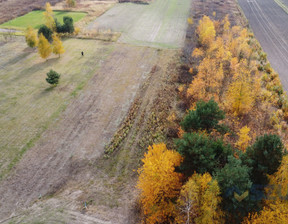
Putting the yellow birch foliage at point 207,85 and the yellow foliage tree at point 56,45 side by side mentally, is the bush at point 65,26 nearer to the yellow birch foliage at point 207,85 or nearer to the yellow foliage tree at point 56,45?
the yellow foliage tree at point 56,45

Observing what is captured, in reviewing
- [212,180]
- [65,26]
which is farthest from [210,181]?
[65,26]

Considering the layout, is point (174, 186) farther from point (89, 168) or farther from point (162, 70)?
point (162, 70)

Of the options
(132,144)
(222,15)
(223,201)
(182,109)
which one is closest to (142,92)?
(182,109)

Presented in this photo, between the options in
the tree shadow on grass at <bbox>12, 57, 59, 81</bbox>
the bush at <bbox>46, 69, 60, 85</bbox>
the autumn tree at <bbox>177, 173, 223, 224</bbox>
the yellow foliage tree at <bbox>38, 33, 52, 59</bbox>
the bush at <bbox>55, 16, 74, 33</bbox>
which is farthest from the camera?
the bush at <bbox>55, 16, 74, 33</bbox>

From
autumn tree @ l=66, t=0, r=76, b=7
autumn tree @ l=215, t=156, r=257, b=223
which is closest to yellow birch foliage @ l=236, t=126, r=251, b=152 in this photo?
autumn tree @ l=215, t=156, r=257, b=223

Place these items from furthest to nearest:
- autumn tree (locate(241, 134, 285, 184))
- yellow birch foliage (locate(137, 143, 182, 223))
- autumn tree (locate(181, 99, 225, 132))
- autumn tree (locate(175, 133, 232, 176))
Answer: autumn tree (locate(181, 99, 225, 132))
autumn tree (locate(175, 133, 232, 176))
yellow birch foliage (locate(137, 143, 182, 223))
autumn tree (locate(241, 134, 285, 184))

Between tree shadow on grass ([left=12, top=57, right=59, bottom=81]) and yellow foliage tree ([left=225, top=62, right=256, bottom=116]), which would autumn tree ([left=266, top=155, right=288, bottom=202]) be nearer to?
yellow foliage tree ([left=225, top=62, right=256, bottom=116])
